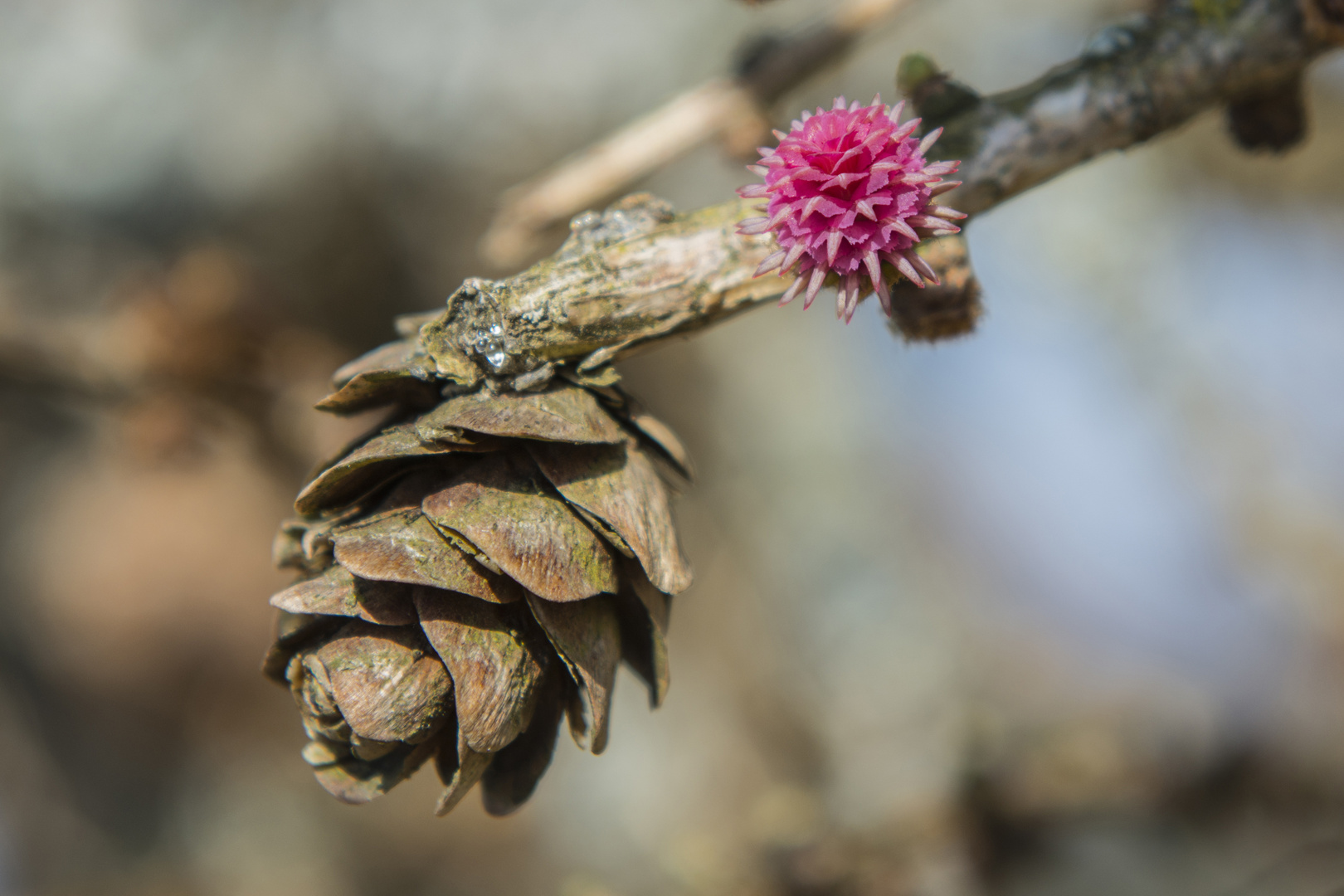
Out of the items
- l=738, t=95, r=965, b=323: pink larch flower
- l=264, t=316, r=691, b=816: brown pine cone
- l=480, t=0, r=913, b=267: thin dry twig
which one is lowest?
l=264, t=316, r=691, b=816: brown pine cone

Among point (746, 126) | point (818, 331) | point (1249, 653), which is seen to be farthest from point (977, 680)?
point (746, 126)

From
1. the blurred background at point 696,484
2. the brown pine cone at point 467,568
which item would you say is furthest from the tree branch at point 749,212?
the blurred background at point 696,484

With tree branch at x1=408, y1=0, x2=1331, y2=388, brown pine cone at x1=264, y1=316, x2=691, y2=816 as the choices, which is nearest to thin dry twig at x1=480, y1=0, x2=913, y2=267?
tree branch at x1=408, y1=0, x2=1331, y2=388

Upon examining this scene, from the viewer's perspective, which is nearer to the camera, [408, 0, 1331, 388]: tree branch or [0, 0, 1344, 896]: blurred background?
[408, 0, 1331, 388]: tree branch

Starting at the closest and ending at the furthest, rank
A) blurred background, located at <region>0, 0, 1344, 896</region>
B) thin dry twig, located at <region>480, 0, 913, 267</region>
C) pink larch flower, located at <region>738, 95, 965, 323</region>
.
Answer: pink larch flower, located at <region>738, 95, 965, 323</region> < thin dry twig, located at <region>480, 0, 913, 267</region> < blurred background, located at <region>0, 0, 1344, 896</region>

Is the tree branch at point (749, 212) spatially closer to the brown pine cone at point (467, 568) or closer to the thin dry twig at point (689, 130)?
the brown pine cone at point (467, 568)

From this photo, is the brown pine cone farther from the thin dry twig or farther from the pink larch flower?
the thin dry twig
